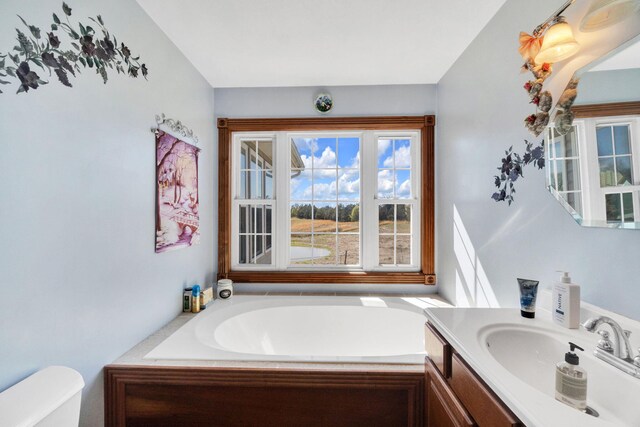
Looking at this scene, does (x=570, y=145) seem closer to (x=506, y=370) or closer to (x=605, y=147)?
(x=605, y=147)

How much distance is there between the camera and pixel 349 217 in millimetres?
2650

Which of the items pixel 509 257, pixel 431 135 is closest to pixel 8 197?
pixel 509 257

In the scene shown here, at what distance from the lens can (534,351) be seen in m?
1.03

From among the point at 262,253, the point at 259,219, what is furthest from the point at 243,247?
the point at 259,219

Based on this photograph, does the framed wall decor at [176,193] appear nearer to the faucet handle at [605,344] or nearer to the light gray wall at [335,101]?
the light gray wall at [335,101]

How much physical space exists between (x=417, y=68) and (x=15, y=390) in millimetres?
2788

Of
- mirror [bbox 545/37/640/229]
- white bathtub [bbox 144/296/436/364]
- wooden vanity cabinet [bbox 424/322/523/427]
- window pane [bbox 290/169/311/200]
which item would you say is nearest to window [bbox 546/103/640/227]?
mirror [bbox 545/37/640/229]

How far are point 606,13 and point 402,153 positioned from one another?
1.70 m

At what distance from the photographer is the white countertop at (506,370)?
611 mm

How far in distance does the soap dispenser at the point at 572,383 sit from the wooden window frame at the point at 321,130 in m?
1.78

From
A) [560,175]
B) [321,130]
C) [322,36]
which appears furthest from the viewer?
[321,130]

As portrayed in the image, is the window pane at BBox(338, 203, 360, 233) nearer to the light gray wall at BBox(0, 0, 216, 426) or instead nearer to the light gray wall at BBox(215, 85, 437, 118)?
the light gray wall at BBox(215, 85, 437, 118)

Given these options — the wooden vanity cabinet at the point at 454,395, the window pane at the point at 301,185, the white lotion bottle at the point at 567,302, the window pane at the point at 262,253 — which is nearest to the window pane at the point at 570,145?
the white lotion bottle at the point at 567,302

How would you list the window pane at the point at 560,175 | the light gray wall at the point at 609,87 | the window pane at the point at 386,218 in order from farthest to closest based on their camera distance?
the window pane at the point at 386,218, the window pane at the point at 560,175, the light gray wall at the point at 609,87
